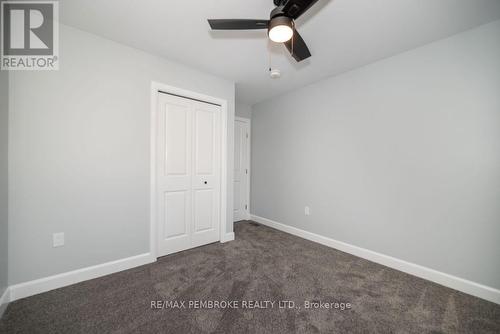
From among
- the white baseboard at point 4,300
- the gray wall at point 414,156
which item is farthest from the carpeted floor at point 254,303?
the gray wall at point 414,156

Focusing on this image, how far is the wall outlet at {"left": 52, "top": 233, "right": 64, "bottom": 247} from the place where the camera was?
1.92 meters

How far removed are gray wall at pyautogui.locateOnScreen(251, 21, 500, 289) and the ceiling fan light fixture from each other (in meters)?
1.74

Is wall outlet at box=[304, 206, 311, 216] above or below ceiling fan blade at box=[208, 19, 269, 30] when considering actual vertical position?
Answer: below

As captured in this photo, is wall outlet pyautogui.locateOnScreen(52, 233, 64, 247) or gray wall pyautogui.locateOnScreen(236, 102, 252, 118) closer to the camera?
wall outlet pyautogui.locateOnScreen(52, 233, 64, 247)

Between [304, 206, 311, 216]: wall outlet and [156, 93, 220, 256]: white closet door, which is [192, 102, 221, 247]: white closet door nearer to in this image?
Result: [156, 93, 220, 256]: white closet door

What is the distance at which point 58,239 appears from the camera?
76.4 inches

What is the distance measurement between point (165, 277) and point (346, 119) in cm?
302

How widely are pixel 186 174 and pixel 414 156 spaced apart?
111 inches

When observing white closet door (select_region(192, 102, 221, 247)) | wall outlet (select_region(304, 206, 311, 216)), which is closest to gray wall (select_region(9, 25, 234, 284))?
white closet door (select_region(192, 102, 221, 247))

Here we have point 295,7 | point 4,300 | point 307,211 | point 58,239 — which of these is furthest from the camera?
point 307,211

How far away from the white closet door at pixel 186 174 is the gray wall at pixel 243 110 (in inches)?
47.7

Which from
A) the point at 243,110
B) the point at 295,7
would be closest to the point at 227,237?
the point at 243,110

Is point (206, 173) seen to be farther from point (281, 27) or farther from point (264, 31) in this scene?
point (281, 27)

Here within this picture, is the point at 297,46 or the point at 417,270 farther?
the point at 417,270
